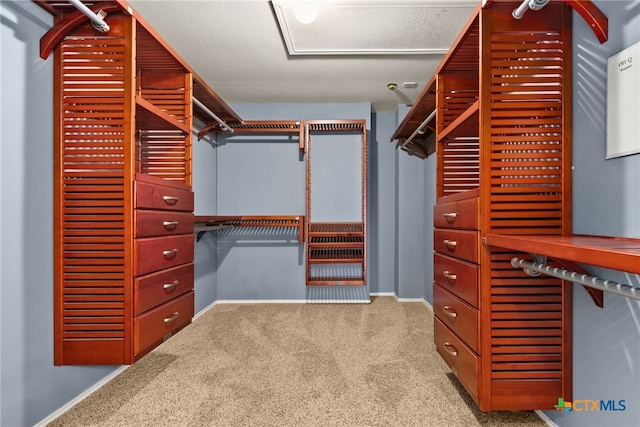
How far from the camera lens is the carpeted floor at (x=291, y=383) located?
5.12 ft

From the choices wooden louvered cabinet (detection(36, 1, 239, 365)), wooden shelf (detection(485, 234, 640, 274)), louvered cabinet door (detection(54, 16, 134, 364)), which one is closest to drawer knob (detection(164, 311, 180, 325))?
wooden louvered cabinet (detection(36, 1, 239, 365))

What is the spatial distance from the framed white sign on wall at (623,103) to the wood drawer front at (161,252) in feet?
6.28

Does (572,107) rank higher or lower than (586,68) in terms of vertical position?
lower

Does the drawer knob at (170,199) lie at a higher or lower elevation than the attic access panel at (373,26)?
lower

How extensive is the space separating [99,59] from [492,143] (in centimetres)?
175

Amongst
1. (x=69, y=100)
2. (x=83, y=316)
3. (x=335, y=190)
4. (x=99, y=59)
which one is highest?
(x=99, y=59)

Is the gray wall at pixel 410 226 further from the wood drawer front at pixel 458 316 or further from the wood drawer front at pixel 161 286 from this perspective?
the wood drawer front at pixel 161 286

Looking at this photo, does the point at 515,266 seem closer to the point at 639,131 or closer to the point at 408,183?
the point at 639,131

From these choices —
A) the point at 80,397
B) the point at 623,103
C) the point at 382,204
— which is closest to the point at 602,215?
the point at 623,103

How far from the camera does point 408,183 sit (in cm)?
390

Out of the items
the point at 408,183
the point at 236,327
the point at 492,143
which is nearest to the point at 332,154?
the point at 408,183

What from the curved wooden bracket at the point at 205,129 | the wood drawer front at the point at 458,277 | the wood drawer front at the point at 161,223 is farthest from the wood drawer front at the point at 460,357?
the curved wooden bracket at the point at 205,129

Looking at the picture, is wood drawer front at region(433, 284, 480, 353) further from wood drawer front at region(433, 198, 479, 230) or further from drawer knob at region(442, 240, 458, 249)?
wood drawer front at region(433, 198, 479, 230)

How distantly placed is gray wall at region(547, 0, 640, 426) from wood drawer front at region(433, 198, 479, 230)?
0.38 metres
